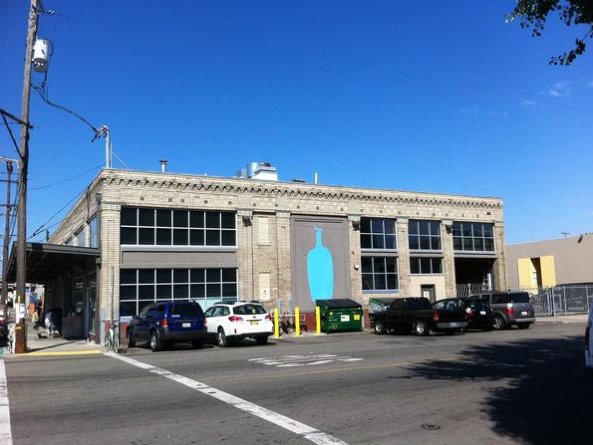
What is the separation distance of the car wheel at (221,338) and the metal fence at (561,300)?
876 inches

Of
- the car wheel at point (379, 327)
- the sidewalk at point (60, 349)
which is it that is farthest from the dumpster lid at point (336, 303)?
the sidewalk at point (60, 349)

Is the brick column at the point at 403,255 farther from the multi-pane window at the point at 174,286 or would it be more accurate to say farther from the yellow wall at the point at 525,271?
the yellow wall at the point at 525,271

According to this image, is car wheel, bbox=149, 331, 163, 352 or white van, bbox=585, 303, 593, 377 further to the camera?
car wheel, bbox=149, 331, 163, 352

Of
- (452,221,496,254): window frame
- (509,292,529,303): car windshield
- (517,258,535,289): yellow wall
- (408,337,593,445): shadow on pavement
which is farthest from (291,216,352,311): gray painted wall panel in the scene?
(517,258,535,289): yellow wall

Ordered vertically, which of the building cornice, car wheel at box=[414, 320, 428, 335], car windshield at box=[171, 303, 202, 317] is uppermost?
the building cornice

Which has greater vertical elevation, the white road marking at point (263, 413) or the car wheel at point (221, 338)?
the car wheel at point (221, 338)

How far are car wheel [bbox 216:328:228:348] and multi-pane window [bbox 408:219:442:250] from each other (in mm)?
15658

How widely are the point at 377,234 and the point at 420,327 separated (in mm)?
9447

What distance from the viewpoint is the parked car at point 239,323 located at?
21.1 meters

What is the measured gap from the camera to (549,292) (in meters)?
35.8

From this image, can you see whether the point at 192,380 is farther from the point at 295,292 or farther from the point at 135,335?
the point at 295,292

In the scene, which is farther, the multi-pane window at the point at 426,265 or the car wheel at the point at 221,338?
the multi-pane window at the point at 426,265

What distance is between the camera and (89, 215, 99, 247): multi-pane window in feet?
85.4

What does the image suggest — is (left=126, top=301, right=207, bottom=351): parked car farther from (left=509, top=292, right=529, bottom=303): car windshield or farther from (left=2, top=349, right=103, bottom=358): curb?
(left=509, top=292, right=529, bottom=303): car windshield
